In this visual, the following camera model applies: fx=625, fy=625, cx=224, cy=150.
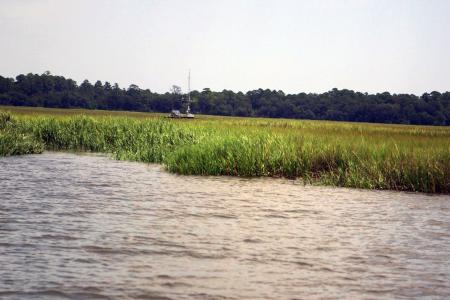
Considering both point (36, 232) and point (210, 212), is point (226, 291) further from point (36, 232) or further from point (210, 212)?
point (210, 212)

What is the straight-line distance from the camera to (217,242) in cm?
1073

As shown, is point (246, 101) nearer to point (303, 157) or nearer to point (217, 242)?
point (303, 157)

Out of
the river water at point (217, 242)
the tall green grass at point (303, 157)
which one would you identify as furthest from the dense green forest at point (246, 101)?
the river water at point (217, 242)

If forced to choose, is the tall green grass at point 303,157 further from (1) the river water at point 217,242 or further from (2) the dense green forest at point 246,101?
(2) the dense green forest at point 246,101

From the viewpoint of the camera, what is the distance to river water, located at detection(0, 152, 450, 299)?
26.5 feet

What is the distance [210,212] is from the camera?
1390cm

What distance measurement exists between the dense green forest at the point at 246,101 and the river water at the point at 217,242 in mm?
102497

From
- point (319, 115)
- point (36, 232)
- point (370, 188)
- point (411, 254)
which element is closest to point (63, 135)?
point (370, 188)

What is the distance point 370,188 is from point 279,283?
35.5 feet

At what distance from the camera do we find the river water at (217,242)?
8070 mm

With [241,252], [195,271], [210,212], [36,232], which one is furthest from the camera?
[210,212]

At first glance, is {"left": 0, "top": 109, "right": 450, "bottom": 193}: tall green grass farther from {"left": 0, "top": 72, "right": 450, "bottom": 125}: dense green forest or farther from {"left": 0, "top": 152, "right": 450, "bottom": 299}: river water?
{"left": 0, "top": 72, "right": 450, "bottom": 125}: dense green forest

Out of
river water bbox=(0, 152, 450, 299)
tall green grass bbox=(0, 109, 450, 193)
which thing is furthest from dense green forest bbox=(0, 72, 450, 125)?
river water bbox=(0, 152, 450, 299)

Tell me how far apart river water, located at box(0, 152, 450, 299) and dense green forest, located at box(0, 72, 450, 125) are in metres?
102
